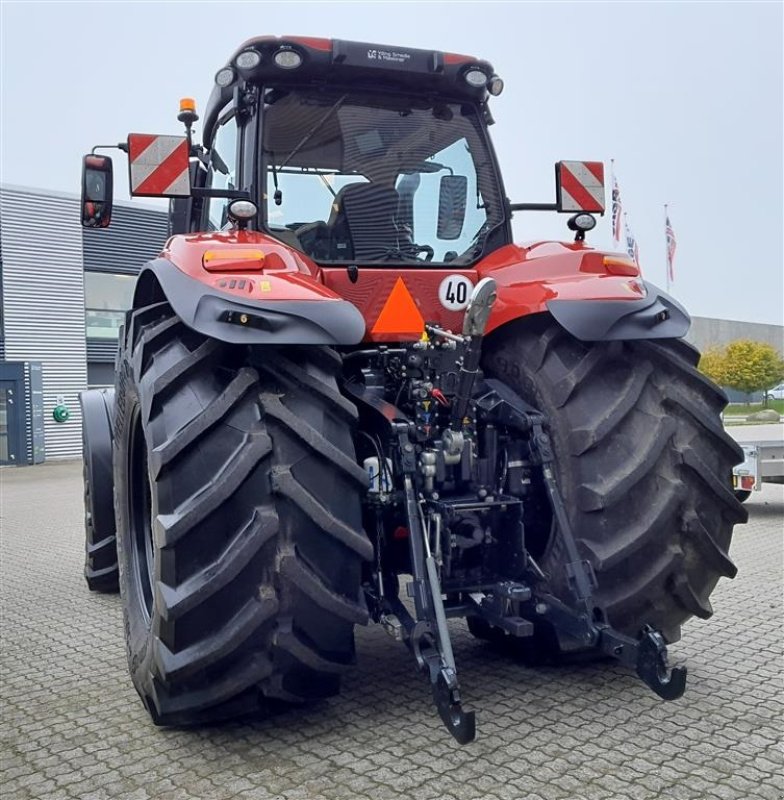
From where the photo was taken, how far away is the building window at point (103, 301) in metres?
24.0

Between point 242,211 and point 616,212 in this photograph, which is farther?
point 616,212

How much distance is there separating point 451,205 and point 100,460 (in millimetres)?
2883

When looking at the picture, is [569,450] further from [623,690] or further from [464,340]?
[623,690]

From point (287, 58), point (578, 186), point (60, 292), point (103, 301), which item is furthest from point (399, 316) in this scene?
point (103, 301)

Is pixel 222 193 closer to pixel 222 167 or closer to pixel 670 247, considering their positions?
pixel 222 167

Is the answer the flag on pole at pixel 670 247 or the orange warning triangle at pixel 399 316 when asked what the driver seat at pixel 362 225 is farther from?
the flag on pole at pixel 670 247

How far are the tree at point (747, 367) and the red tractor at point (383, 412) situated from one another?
144 feet

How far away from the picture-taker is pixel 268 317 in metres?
2.86

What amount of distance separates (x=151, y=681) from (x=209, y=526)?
2.27 ft

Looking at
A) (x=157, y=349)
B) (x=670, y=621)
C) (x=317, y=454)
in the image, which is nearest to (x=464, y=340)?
(x=317, y=454)

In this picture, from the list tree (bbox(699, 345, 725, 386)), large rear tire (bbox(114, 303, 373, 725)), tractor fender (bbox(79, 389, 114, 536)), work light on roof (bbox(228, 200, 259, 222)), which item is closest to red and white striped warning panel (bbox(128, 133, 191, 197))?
work light on roof (bbox(228, 200, 259, 222))

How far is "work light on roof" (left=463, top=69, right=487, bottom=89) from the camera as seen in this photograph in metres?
3.98

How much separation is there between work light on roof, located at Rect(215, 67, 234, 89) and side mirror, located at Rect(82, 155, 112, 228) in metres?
0.65

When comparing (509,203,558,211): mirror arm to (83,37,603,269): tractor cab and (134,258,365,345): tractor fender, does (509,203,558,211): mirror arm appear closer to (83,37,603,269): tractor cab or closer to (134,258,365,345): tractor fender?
(83,37,603,269): tractor cab
